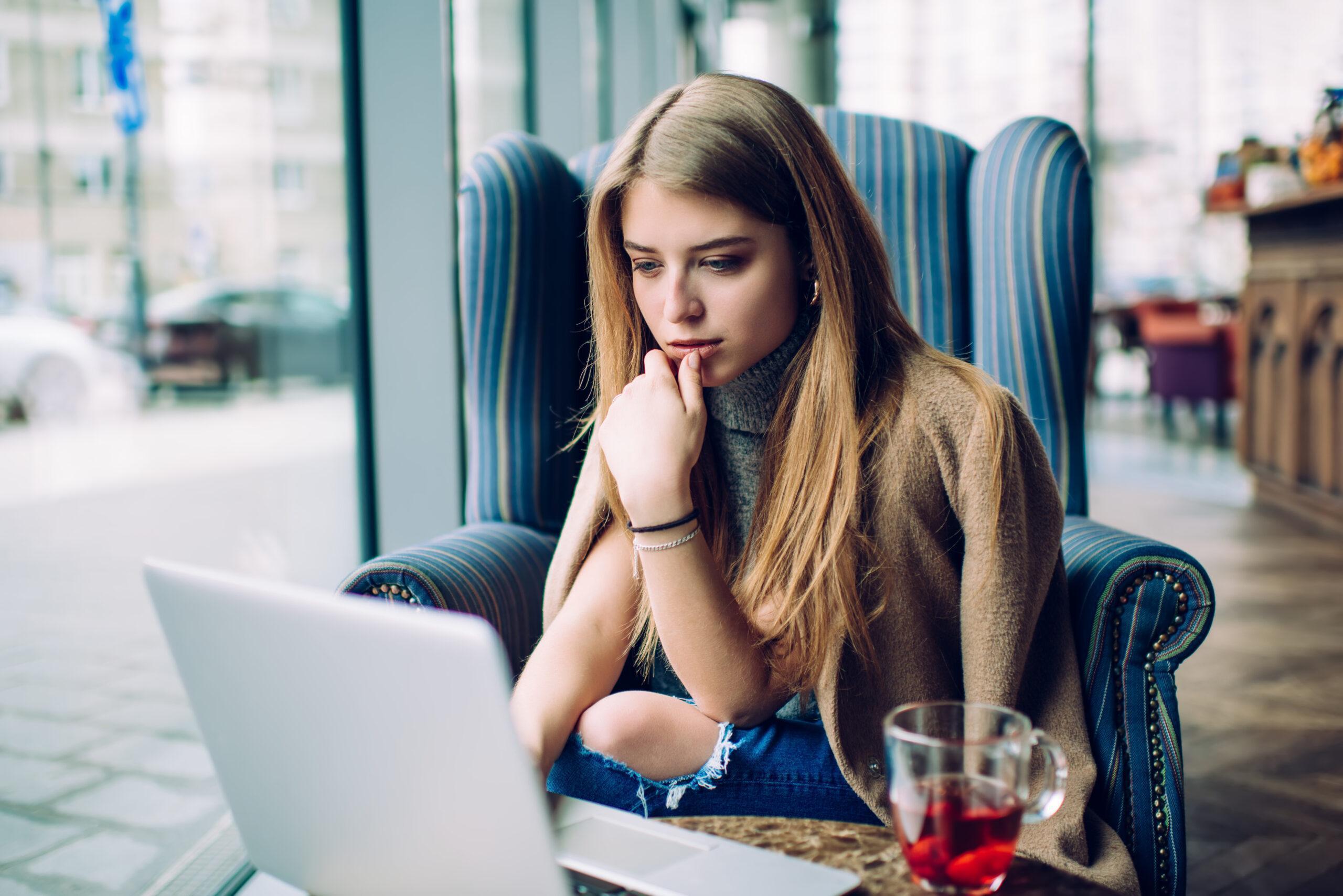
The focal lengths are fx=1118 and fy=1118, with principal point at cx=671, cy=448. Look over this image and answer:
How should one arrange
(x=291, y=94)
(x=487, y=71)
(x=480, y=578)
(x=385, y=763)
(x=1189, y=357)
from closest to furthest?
(x=385, y=763) → (x=480, y=578) → (x=291, y=94) → (x=487, y=71) → (x=1189, y=357)

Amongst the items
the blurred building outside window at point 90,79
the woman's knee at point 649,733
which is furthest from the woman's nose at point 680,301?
the blurred building outside window at point 90,79

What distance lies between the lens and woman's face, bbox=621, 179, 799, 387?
1.16m

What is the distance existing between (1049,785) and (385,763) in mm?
422

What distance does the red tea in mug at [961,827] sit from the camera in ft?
2.23

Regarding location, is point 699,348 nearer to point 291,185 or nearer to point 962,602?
point 962,602

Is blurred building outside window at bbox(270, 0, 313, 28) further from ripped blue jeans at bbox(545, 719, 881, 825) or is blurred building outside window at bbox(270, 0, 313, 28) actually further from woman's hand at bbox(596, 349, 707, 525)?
ripped blue jeans at bbox(545, 719, 881, 825)

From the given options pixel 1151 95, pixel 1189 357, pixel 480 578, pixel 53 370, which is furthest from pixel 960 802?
pixel 1151 95

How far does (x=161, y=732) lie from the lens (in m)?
1.82

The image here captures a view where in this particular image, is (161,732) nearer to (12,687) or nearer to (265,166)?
(12,687)

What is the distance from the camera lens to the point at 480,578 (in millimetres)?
1441

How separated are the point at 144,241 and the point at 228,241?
0.80 feet

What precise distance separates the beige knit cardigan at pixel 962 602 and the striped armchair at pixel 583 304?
0.16 metres

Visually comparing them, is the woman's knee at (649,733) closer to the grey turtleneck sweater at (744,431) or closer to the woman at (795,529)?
the woman at (795,529)

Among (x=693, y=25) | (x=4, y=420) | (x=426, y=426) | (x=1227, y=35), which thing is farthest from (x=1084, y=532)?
(x=1227, y=35)
